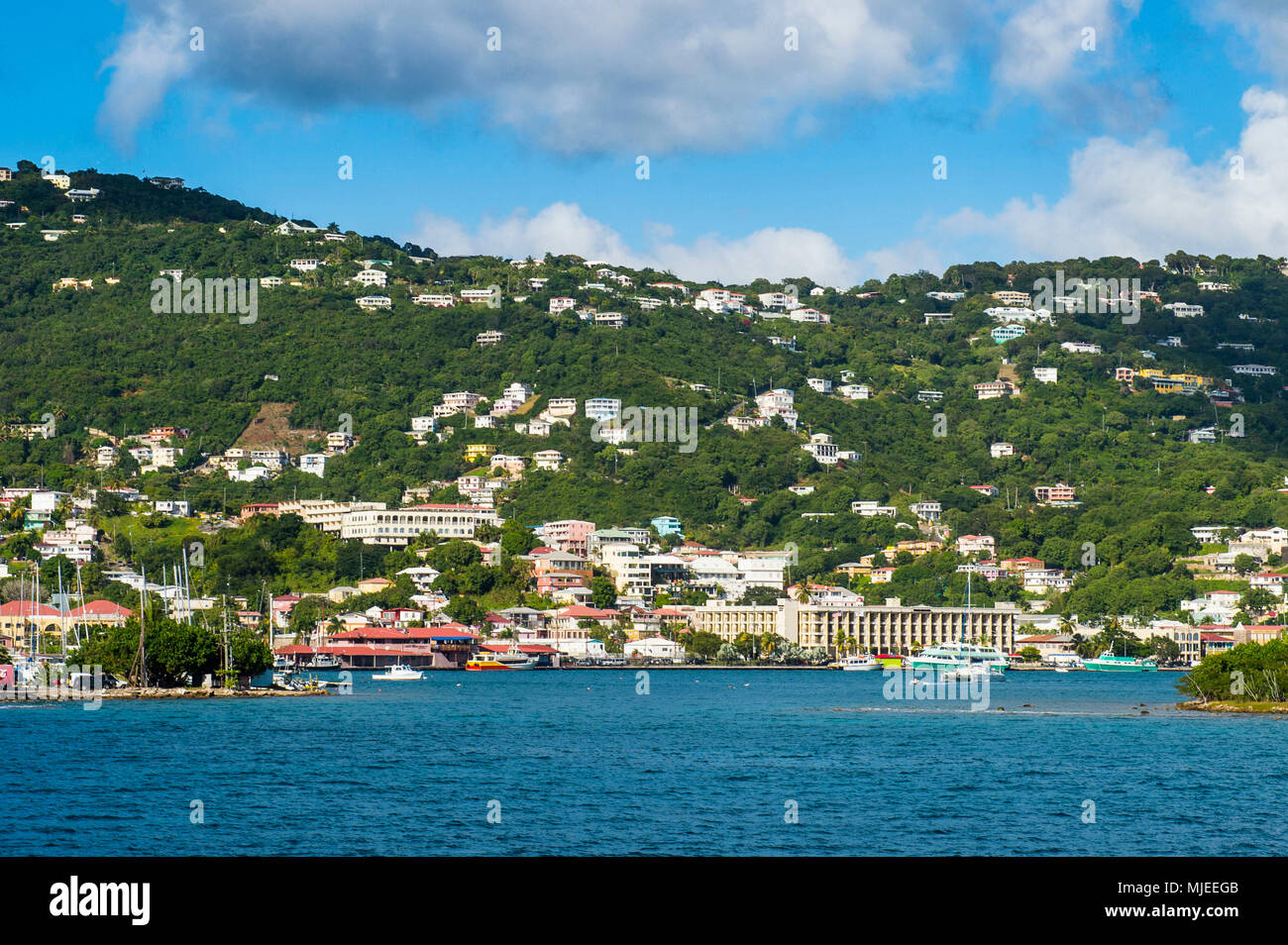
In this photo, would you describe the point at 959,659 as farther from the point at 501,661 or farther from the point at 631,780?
the point at 631,780

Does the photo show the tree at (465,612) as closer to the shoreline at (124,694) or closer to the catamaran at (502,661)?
the catamaran at (502,661)

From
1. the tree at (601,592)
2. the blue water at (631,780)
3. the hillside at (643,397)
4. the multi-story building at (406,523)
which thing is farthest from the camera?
the hillside at (643,397)

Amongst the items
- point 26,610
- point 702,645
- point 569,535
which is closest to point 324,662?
point 26,610

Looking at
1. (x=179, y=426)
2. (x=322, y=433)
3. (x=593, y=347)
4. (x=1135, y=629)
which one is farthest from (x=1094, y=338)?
(x=179, y=426)

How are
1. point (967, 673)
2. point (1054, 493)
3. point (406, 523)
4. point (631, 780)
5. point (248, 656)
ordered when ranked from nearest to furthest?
point (631, 780) < point (248, 656) < point (967, 673) < point (406, 523) < point (1054, 493)

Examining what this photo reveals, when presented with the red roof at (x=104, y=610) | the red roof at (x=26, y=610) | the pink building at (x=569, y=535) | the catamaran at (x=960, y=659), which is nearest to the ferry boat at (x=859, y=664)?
the catamaran at (x=960, y=659)
